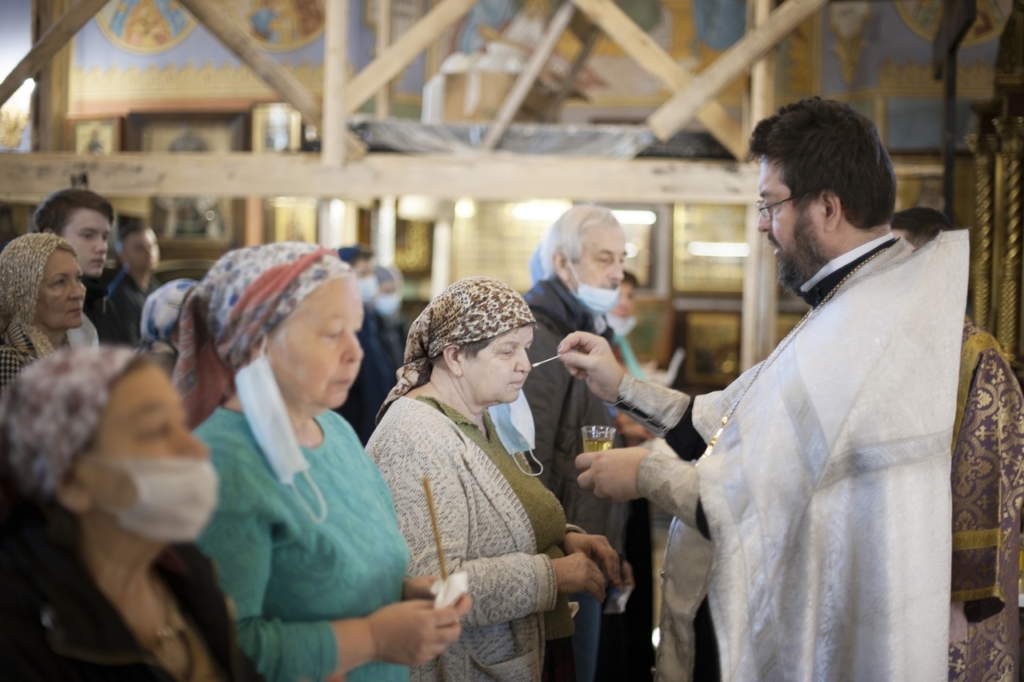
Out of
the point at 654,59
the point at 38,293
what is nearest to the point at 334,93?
the point at 654,59

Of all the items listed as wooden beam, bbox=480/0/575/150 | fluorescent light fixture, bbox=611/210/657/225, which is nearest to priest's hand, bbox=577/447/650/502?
wooden beam, bbox=480/0/575/150

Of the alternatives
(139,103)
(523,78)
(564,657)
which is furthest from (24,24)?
(564,657)

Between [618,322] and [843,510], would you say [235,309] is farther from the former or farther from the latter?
[618,322]

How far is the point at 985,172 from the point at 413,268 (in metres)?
6.51

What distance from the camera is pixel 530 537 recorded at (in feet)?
8.22

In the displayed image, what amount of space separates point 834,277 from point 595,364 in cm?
74

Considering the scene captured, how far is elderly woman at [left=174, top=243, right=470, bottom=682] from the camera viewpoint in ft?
5.25

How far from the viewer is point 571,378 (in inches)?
138

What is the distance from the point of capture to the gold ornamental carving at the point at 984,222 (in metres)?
6.28

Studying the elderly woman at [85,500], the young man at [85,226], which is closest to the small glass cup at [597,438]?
the elderly woman at [85,500]

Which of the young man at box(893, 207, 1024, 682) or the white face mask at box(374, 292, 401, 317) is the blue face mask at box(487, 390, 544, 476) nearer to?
the young man at box(893, 207, 1024, 682)

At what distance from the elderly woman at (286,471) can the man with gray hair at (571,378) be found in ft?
5.11

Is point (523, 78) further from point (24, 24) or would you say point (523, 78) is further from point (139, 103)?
point (139, 103)

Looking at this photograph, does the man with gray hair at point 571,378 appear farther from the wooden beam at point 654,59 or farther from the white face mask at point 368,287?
the white face mask at point 368,287
